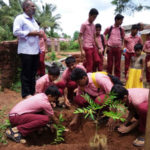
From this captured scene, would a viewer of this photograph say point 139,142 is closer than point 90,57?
Yes

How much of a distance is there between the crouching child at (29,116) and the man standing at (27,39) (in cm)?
98

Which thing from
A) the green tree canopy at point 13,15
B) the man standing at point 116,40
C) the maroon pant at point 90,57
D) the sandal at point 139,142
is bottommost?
the sandal at point 139,142

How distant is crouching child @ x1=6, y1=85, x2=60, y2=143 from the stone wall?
2.26m

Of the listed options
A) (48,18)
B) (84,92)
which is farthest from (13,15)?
(84,92)

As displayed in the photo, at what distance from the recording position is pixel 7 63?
4.77 meters

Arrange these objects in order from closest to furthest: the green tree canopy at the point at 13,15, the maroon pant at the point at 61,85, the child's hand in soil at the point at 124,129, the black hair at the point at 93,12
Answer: the child's hand in soil at the point at 124,129 < the maroon pant at the point at 61,85 < the black hair at the point at 93,12 < the green tree canopy at the point at 13,15

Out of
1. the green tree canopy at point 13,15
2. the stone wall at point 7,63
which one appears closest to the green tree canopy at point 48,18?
the green tree canopy at point 13,15

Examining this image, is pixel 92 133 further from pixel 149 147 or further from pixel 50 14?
pixel 50 14

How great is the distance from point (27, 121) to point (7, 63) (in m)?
2.78

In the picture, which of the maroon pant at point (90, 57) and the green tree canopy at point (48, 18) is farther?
the green tree canopy at point (48, 18)

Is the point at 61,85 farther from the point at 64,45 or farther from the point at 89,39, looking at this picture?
the point at 64,45

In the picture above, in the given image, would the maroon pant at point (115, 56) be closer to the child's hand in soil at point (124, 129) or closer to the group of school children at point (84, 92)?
the group of school children at point (84, 92)

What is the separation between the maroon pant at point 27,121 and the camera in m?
2.39

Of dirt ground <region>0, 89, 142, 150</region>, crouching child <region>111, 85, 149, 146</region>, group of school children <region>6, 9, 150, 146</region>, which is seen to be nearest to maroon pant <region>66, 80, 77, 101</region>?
group of school children <region>6, 9, 150, 146</region>
